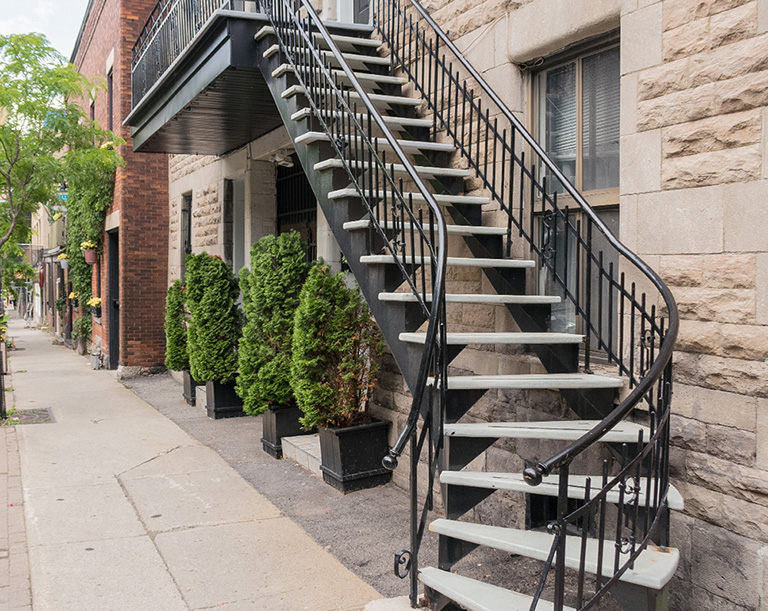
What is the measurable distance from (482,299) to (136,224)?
426 inches

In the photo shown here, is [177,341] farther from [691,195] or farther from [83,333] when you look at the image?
[691,195]

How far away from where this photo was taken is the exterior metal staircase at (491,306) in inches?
130

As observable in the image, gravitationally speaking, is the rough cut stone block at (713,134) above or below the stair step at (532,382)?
above

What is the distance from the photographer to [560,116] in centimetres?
507

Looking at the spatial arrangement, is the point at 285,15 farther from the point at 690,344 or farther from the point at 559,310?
the point at 690,344

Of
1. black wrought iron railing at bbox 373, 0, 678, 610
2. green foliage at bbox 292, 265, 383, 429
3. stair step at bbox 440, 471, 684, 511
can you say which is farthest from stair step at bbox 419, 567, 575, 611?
green foliage at bbox 292, 265, 383, 429

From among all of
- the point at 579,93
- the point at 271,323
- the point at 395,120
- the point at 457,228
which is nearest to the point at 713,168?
the point at 579,93

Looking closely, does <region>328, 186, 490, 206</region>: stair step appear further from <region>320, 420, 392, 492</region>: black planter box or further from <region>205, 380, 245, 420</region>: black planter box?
<region>205, 380, 245, 420</region>: black planter box

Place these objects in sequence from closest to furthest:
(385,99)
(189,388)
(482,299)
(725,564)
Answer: (725,564) < (482,299) < (385,99) < (189,388)

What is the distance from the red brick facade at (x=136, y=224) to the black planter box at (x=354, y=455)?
8.57 metres

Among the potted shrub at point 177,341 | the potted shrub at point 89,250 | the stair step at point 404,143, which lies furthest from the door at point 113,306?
the stair step at point 404,143

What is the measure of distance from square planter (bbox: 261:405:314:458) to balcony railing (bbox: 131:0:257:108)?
3.79m

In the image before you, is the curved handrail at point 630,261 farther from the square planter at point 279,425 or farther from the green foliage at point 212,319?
the green foliage at point 212,319

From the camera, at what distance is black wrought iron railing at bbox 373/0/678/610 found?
2.96m
